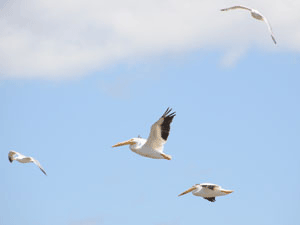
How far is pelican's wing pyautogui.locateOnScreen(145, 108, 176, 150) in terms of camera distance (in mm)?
19234

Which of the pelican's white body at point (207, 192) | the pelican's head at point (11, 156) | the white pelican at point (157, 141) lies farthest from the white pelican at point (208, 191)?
the pelican's head at point (11, 156)

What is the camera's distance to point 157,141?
19.8 metres

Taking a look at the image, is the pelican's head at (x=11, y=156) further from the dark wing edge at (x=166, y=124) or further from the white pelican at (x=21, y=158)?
the dark wing edge at (x=166, y=124)

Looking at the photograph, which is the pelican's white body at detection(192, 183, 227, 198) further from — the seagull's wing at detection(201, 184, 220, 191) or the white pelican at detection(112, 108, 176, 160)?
the white pelican at detection(112, 108, 176, 160)

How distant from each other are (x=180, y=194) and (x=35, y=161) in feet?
17.9

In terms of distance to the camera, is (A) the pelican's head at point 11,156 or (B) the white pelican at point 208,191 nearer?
(B) the white pelican at point 208,191

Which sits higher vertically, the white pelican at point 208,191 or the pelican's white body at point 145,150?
the pelican's white body at point 145,150

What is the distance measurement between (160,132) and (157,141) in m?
0.32

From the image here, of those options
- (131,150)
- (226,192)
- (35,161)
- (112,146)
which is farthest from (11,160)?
(226,192)

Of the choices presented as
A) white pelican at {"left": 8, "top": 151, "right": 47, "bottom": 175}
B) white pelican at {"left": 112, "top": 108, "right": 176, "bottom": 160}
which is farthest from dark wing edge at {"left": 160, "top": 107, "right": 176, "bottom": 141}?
white pelican at {"left": 8, "top": 151, "right": 47, "bottom": 175}

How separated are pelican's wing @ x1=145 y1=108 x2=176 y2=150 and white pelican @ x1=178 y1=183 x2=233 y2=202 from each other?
8.46ft

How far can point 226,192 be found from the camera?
21.2 metres

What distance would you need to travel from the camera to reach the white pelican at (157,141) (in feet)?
63.3

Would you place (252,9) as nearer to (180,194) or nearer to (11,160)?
(180,194)
